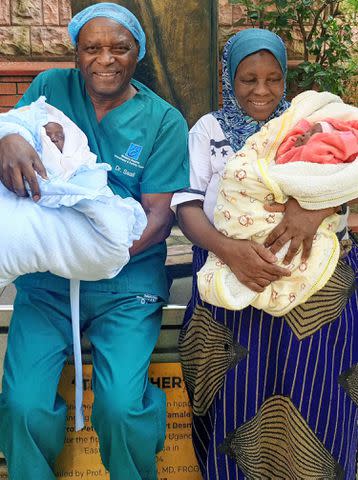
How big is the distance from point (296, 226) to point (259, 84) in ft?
1.82

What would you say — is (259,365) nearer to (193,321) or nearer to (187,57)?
(193,321)

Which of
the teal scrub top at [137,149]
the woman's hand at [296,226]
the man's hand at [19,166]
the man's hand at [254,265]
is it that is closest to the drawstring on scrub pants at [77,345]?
the teal scrub top at [137,149]

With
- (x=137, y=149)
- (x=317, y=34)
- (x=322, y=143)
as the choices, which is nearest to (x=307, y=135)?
(x=322, y=143)

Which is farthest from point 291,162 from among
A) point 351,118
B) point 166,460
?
point 166,460

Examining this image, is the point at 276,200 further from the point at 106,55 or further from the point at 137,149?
the point at 106,55

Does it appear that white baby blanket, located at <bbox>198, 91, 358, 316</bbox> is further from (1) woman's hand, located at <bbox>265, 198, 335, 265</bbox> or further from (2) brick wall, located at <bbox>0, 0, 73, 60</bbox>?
(2) brick wall, located at <bbox>0, 0, 73, 60</bbox>

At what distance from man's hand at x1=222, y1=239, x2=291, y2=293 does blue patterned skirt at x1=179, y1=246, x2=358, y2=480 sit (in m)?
0.13

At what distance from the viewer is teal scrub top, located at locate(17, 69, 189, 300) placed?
2131mm

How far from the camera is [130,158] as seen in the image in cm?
214

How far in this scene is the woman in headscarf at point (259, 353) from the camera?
1.87m

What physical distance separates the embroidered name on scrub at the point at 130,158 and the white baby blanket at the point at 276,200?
1.21 ft

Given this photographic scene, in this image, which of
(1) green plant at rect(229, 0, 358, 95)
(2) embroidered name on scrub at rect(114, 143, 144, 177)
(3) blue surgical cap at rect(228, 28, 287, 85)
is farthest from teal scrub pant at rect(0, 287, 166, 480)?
(1) green plant at rect(229, 0, 358, 95)

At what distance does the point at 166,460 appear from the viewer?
225 centimetres

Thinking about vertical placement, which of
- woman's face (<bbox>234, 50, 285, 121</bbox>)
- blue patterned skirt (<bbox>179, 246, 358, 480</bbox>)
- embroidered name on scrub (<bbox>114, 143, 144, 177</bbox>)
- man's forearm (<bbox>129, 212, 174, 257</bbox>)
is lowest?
blue patterned skirt (<bbox>179, 246, 358, 480</bbox>)
